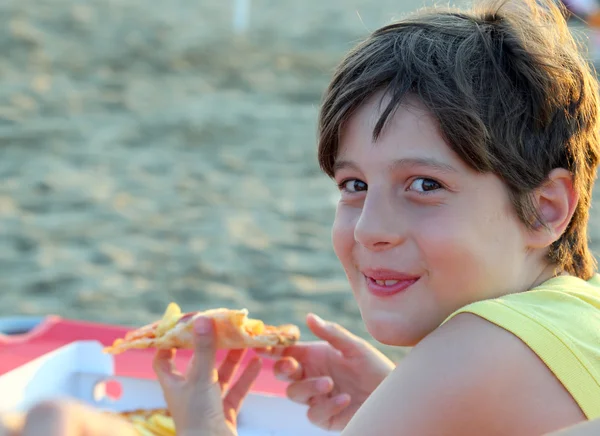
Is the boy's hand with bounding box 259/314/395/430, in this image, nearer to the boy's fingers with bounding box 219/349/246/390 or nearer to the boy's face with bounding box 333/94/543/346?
the boy's fingers with bounding box 219/349/246/390

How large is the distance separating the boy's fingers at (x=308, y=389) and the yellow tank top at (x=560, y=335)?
52cm

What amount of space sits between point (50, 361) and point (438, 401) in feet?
3.08

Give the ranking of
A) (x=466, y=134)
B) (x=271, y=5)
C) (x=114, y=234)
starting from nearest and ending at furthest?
(x=466, y=134)
(x=114, y=234)
(x=271, y=5)

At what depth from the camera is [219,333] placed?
1369 millimetres

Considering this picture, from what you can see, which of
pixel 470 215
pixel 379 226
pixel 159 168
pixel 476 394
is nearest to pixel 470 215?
pixel 470 215

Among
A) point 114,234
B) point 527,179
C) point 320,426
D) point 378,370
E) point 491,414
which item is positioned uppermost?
point 527,179

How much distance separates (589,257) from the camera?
51.0 inches

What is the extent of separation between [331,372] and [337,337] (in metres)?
0.07

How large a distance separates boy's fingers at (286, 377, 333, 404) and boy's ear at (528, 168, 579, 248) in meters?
0.51

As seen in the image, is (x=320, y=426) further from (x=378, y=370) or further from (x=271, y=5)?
(x=271, y=5)

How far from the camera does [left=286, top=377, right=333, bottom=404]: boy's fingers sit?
1489 mm

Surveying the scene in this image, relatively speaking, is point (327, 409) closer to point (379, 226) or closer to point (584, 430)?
point (379, 226)

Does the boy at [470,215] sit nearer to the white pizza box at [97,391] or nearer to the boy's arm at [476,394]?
the boy's arm at [476,394]

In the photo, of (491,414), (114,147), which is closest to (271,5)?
(114,147)
